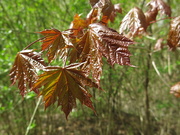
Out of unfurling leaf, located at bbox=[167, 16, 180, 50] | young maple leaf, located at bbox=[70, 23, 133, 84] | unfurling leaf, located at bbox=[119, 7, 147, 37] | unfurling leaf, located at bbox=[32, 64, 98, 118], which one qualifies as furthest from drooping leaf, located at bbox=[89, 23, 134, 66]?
unfurling leaf, located at bbox=[167, 16, 180, 50]

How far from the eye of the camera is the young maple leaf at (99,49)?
68cm

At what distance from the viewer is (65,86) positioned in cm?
72

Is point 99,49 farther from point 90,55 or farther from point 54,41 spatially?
point 54,41

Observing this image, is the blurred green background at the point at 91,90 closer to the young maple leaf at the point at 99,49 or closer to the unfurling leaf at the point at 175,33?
the unfurling leaf at the point at 175,33

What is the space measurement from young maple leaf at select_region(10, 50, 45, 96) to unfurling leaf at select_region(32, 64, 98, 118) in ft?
0.53

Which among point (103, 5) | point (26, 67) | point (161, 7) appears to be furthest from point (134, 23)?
point (26, 67)

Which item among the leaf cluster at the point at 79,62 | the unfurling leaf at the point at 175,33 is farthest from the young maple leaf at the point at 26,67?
the unfurling leaf at the point at 175,33

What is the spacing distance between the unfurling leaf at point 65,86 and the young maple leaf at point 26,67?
0.16m

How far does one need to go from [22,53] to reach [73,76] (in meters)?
0.37

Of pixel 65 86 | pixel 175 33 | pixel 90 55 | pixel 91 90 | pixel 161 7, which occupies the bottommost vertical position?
pixel 91 90

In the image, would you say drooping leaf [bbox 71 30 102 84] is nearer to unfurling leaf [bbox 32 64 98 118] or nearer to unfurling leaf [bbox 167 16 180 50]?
unfurling leaf [bbox 32 64 98 118]

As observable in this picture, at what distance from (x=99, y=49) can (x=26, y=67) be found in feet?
1.35

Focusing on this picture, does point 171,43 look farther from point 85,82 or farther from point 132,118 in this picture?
point 132,118

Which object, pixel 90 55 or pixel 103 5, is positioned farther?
pixel 103 5
